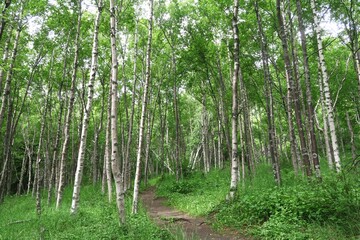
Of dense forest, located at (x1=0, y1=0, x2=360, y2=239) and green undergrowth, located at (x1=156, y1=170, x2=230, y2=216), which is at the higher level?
dense forest, located at (x1=0, y1=0, x2=360, y2=239)

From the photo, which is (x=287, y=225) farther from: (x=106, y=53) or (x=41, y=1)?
(x=106, y=53)

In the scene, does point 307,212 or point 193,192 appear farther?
point 193,192

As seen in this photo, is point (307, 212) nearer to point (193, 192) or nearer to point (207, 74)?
point (193, 192)

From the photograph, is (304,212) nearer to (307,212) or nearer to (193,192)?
(307,212)

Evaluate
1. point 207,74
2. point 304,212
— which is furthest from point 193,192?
point 304,212

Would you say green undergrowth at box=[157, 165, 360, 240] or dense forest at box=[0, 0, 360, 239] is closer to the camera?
green undergrowth at box=[157, 165, 360, 240]

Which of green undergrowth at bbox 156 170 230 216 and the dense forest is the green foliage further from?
green undergrowth at bbox 156 170 230 216

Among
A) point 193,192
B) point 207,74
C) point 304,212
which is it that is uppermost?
point 207,74

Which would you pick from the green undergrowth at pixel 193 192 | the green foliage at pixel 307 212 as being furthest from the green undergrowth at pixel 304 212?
the green undergrowth at pixel 193 192

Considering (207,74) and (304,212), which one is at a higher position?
(207,74)

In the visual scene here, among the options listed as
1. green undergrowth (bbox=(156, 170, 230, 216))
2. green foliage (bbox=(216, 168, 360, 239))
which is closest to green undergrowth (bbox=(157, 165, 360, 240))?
green foliage (bbox=(216, 168, 360, 239))

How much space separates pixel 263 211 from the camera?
6645mm

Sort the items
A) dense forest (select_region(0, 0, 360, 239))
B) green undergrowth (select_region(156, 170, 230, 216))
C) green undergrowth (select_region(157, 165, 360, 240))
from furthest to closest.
Result: 1. green undergrowth (select_region(156, 170, 230, 216))
2. dense forest (select_region(0, 0, 360, 239))
3. green undergrowth (select_region(157, 165, 360, 240))

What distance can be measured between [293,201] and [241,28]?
10013 millimetres
